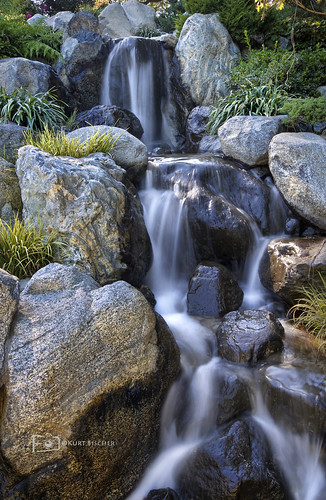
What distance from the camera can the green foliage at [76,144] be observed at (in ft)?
17.7

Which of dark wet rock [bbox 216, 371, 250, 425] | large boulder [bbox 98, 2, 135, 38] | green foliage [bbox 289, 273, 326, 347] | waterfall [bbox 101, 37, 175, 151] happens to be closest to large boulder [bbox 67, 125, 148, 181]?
green foliage [bbox 289, 273, 326, 347]

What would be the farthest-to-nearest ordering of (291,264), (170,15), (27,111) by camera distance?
(170,15) → (27,111) → (291,264)

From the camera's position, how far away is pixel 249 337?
13.1 feet

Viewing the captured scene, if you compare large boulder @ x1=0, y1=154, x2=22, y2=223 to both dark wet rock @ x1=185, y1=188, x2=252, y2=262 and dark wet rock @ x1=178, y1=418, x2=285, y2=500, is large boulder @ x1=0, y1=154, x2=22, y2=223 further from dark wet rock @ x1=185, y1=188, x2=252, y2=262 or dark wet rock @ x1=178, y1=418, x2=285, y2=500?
dark wet rock @ x1=178, y1=418, x2=285, y2=500

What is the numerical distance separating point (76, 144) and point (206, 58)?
6601 millimetres

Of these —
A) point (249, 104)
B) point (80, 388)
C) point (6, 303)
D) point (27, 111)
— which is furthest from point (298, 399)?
point (27, 111)

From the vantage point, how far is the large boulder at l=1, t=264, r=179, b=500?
255cm

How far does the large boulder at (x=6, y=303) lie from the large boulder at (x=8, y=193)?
2539 mm

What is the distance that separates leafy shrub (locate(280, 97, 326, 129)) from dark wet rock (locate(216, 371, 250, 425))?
15.6ft

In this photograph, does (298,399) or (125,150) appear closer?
(298,399)

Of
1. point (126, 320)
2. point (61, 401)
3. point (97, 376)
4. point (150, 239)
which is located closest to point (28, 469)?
point (61, 401)

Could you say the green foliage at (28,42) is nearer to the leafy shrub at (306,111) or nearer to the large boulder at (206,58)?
the large boulder at (206,58)

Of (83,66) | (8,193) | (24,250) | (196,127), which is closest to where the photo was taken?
(24,250)

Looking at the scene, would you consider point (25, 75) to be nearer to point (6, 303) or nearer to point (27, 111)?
point (27, 111)
